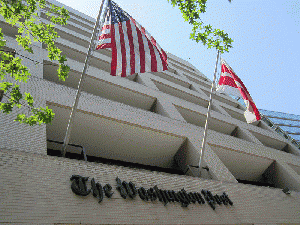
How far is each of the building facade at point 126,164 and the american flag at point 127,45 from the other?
1887 mm

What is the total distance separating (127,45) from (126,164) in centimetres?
464

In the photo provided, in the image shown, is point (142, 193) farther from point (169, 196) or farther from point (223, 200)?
point (223, 200)

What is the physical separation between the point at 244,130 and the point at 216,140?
205 inches

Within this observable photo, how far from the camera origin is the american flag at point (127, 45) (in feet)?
22.7

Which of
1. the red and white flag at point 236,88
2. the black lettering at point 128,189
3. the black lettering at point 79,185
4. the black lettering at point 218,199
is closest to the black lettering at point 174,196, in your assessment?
the black lettering at point 128,189

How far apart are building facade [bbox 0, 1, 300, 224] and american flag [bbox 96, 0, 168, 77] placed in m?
1.89

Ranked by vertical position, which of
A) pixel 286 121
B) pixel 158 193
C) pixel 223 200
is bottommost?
pixel 158 193

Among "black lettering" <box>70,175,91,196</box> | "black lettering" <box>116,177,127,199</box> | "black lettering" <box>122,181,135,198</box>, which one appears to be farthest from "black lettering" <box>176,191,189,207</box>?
"black lettering" <box>70,175,91,196</box>

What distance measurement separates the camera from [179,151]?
1042cm

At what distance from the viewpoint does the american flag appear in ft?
22.7

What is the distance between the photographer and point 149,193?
598 cm

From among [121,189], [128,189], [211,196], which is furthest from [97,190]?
[211,196]

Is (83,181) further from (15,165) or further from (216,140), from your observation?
(216,140)

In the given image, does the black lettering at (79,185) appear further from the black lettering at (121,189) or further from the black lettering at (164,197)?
the black lettering at (164,197)
